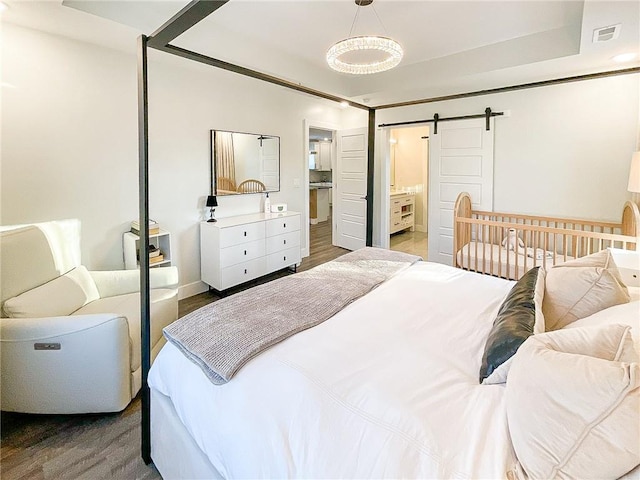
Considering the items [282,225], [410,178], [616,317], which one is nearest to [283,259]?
[282,225]

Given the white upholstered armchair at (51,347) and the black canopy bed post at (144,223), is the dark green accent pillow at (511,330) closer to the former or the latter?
the black canopy bed post at (144,223)

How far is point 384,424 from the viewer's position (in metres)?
0.96

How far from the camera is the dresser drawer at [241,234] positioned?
12.5ft

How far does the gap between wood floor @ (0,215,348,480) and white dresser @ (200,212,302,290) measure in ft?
5.97

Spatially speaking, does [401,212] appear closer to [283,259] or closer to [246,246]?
[283,259]

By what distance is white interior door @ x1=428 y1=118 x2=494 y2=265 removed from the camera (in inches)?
174

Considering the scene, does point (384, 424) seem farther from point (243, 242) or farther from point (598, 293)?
point (243, 242)

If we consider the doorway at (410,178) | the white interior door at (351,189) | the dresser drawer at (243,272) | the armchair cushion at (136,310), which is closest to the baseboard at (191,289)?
the dresser drawer at (243,272)

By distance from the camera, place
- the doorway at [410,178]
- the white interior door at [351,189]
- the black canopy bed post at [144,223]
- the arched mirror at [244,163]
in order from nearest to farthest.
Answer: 1. the black canopy bed post at [144,223]
2. the arched mirror at [244,163]
3. the white interior door at [351,189]
4. the doorway at [410,178]

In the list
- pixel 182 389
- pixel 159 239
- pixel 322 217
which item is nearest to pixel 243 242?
pixel 159 239

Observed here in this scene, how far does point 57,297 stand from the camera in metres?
2.24

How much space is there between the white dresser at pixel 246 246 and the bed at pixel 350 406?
90.4 inches

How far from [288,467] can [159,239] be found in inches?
118

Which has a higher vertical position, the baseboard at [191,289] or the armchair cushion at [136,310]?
the armchair cushion at [136,310]
